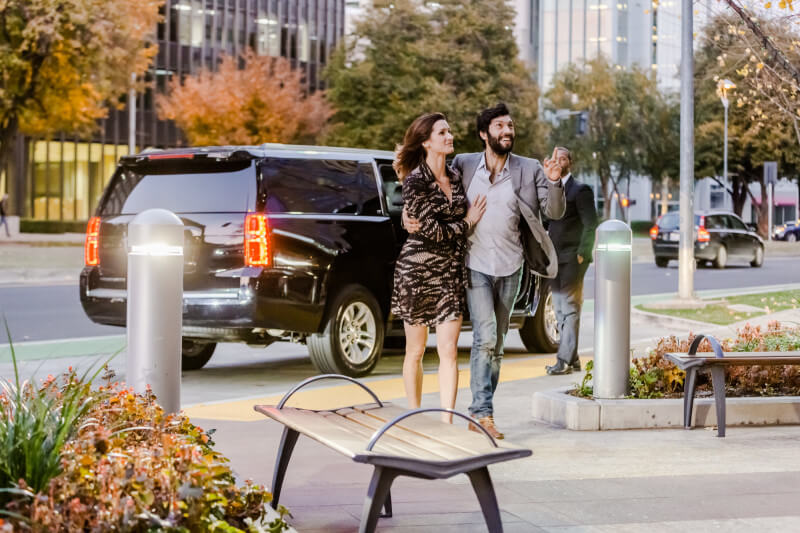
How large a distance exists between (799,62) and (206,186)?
13679mm

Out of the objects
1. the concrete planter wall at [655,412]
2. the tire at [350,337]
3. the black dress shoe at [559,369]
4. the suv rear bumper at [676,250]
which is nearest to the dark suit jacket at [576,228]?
the black dress shoe at [559,369]

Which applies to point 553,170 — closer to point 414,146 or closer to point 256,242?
point 414,146

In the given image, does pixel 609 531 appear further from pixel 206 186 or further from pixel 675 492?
pixel 206 186

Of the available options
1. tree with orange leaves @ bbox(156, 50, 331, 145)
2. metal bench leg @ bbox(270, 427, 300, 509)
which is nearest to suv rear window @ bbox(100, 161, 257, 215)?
metal bench leg @ bbox(270, 427, 300, 509)

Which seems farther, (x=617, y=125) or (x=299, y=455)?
(x=617, y=125)

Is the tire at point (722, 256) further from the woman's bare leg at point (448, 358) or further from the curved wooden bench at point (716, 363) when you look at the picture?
the woman's bare leg at point (448, 358)

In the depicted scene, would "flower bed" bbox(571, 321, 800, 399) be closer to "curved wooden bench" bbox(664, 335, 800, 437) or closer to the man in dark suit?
"curved wooden bench" bbox(664, 335, 800, 437)

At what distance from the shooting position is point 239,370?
1133cm

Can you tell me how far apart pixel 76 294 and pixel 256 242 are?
12.0m

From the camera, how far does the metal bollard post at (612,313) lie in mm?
7797

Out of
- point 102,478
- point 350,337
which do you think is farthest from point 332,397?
point 102,478

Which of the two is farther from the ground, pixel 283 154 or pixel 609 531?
pixel 283 154

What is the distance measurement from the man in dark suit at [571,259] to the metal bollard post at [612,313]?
9.02ft

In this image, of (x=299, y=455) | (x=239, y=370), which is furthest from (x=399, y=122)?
(x=299, y=455)
